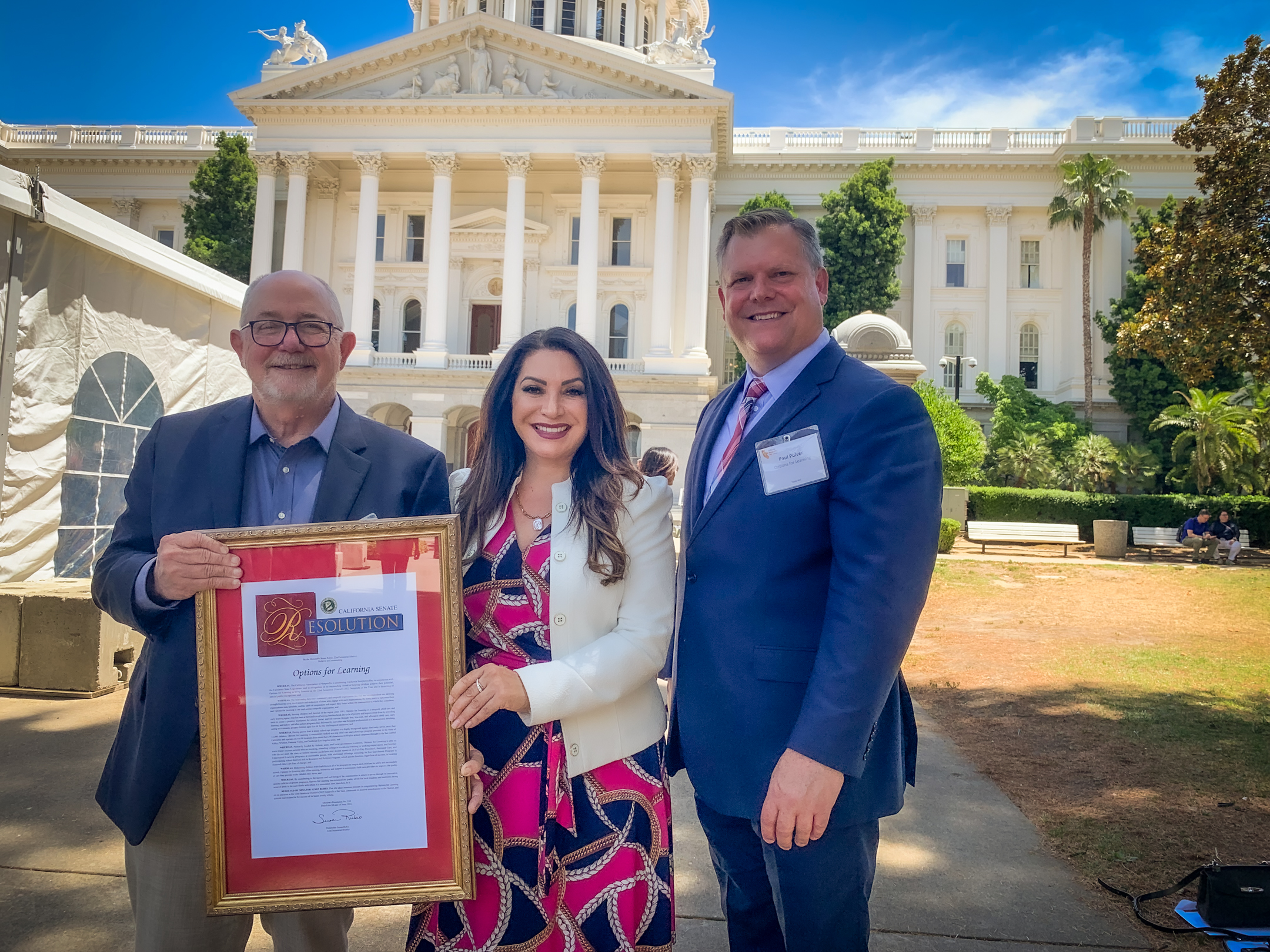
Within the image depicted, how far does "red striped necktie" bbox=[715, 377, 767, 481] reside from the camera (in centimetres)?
272

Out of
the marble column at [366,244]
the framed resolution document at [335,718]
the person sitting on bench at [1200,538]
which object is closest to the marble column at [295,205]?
the marble column at [366,244]

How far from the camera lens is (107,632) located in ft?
22.7

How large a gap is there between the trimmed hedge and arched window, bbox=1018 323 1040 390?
53.5 feet

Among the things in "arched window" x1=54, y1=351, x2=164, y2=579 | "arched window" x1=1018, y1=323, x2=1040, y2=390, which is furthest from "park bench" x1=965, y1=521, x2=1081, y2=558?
"arched window" x1=54, y1=351, x2=164, y2=579

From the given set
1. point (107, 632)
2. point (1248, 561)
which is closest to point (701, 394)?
point (1248, 561)

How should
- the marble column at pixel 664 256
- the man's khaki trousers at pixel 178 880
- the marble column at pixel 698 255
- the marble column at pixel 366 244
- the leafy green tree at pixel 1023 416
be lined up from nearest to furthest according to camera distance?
the man's khaki trousers at pixel 178 880 < the leafy green tree at pixel 1023 416 < the marble column at pixel 664 256 < the marble column at pixel 698 255 < the marble column at pixel 366 244

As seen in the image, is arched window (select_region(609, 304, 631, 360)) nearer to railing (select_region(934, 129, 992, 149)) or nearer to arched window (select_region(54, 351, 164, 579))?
railing (select_region(934, 129, 992, 149))

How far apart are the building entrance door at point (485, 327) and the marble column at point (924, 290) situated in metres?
22.2

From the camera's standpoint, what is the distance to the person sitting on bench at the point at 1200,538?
Answer: 2261 cm

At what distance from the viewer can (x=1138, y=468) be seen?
117 feet

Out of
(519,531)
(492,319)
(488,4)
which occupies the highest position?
(488,4)

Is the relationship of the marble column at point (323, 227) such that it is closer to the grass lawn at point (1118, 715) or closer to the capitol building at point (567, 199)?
the capitol building at point (567, 199)

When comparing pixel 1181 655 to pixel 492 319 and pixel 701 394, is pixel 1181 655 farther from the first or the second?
pixel 492 319

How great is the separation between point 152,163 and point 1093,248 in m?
Answer: 52.3
